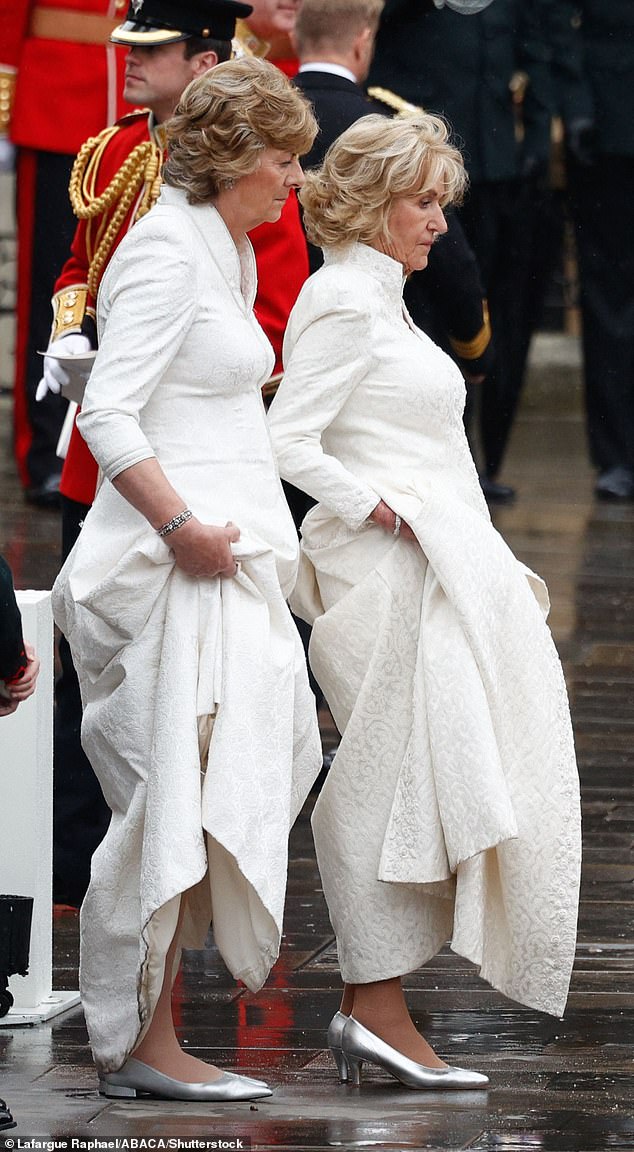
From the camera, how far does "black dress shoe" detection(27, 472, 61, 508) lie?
9.31m

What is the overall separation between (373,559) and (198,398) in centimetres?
47

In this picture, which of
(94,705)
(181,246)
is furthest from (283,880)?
(181,246)

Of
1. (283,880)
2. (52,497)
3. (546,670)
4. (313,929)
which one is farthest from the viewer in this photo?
(52,497)

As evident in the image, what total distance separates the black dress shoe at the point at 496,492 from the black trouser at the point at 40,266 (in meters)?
1.87

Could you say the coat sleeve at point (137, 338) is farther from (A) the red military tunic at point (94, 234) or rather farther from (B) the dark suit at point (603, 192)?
(B) the dark suit at point (603, 192)

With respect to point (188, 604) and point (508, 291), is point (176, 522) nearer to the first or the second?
point (188, 604)

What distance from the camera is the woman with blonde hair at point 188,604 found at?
371cm

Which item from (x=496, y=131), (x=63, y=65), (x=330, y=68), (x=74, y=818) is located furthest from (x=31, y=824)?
(x=496, y=131)

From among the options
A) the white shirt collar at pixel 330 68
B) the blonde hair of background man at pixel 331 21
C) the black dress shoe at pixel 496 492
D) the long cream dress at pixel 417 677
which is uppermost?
the blonde hair of background man at pixel 331 21

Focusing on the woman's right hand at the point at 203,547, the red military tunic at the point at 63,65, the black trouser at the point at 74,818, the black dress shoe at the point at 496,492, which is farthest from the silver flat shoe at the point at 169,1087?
the black dress shoe at the point at 496,492

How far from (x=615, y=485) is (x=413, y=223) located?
6.31 m

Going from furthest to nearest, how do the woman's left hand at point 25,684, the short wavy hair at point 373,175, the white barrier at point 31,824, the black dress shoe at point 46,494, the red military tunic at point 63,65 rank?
the black dress shoe at point 46,494, the red military tunic at point 63,65, the white barrier at point 31,824, the short wavy hair at point 373,175, the woman's left hand at point 25,684

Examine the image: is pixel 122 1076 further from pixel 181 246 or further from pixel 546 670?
pixel 181 246

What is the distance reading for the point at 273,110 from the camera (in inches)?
152
